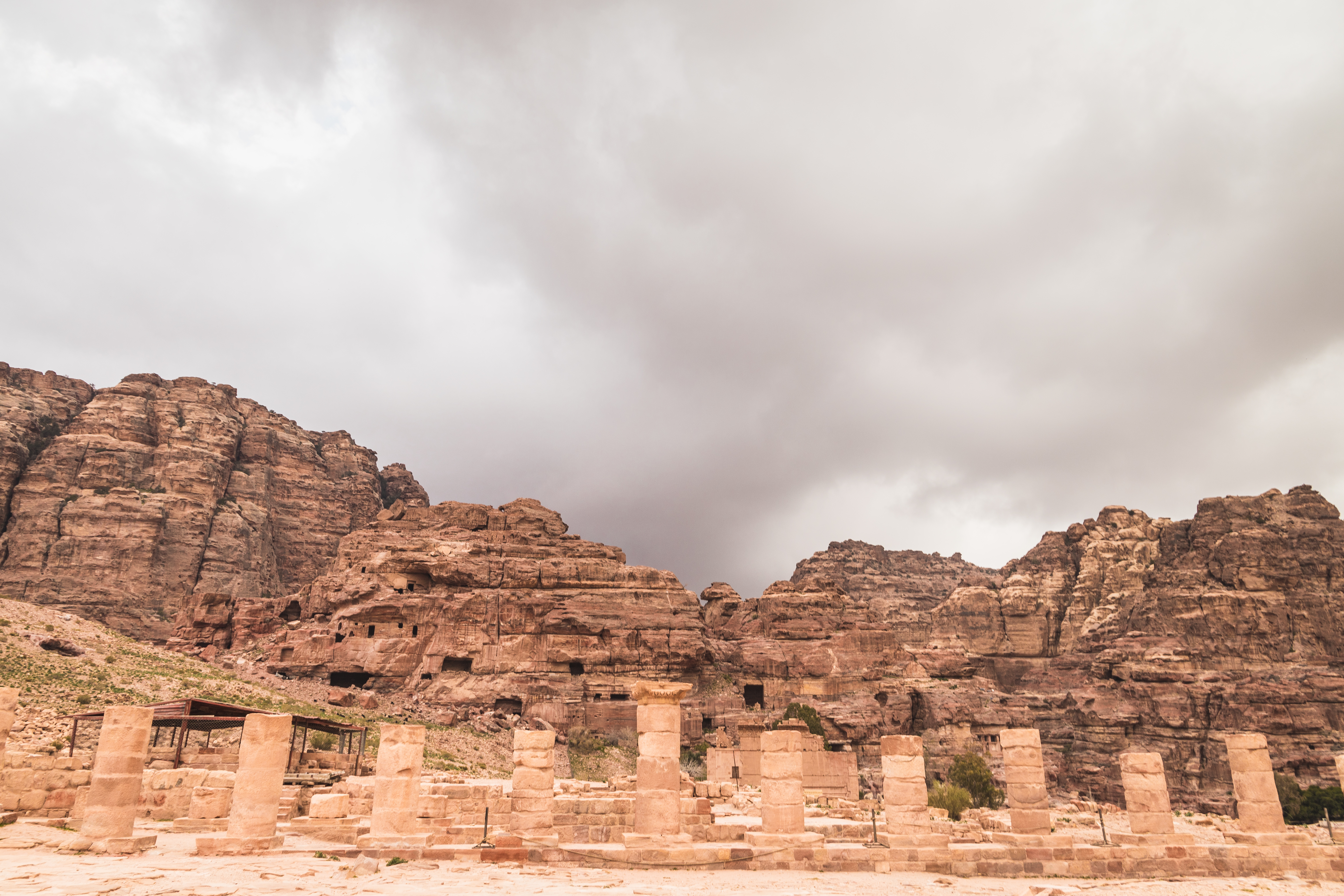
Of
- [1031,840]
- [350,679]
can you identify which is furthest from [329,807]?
[350,679]

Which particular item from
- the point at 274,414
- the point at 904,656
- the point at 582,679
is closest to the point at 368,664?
the point at 582,679

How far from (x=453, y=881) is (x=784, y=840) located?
6.05 meters

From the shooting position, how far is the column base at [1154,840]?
15.6 metres

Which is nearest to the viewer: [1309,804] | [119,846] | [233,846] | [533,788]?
[119,846]

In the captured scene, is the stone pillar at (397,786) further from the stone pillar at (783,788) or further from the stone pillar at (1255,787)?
the stone pillar at (1255,787)

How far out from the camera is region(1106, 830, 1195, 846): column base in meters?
15.6

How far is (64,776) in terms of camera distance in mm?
16609

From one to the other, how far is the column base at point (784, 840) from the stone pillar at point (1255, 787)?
395 inches

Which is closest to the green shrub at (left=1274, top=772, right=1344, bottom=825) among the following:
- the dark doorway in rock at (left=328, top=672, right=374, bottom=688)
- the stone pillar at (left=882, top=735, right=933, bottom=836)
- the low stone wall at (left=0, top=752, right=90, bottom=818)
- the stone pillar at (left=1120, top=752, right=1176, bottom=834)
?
the stone pillar at (left=1120, top=752, right=1176, bottom=834)

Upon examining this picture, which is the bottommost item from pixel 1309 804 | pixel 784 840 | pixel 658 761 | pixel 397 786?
pixel 1309 804

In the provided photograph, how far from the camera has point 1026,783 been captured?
1681 centimetres

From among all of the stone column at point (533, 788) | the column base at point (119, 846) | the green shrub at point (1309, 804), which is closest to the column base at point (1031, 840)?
the stone column at point (533, 788)

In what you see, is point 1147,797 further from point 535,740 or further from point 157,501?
point 157,501

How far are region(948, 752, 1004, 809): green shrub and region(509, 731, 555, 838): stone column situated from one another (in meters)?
35.6
